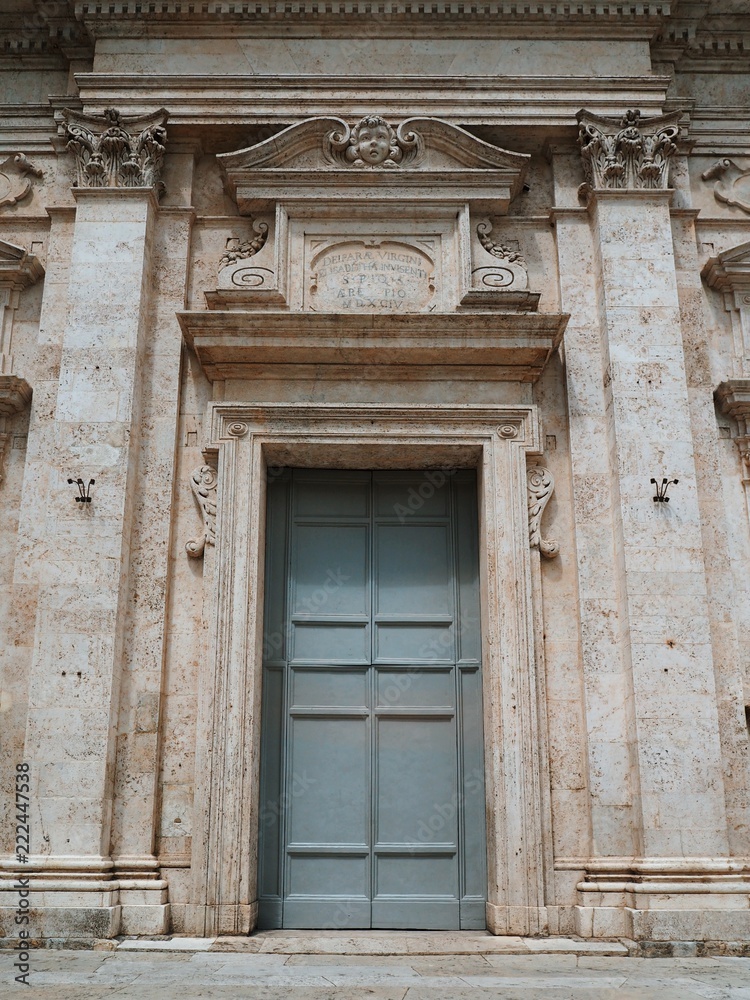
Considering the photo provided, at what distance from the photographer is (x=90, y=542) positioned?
8.49 meters

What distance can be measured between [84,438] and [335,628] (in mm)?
2590

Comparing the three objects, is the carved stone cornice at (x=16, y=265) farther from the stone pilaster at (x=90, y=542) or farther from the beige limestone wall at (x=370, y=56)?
the beige limestone wall at (x=370, y=56)

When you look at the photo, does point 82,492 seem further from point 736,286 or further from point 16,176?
point 736,286

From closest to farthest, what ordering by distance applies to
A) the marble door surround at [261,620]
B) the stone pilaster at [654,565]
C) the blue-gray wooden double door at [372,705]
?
1. the stone pilaster at [654,565]
2. the marble door surround at [261,620]
3. the blue-gray wooden double door at [372,705]

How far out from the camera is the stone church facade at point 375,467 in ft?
26.7

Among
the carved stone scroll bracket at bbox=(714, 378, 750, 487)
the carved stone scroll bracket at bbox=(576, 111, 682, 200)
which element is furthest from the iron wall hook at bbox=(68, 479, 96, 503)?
the carved stone scroll bracket at bbox=(714, 378, 750, 487)

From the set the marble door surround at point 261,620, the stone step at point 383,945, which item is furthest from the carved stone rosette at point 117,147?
the stone step at point 383,945

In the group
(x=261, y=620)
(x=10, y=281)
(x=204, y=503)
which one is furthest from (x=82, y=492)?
(x=10, y=281)

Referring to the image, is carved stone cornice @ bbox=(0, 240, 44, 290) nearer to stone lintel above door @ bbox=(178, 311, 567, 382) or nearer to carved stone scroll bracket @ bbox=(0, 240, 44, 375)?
carved stone scroll bracket @ bbox=(0, 240, 44, 375)

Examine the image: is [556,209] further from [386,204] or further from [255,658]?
[255,658]

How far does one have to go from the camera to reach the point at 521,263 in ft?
31.2

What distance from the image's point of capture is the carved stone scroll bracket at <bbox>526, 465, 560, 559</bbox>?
28.7 feet

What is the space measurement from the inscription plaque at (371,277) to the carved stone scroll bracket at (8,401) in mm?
2574

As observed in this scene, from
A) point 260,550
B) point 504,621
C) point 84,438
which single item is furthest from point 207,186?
point 504,621
